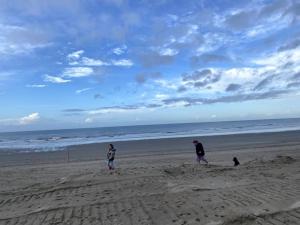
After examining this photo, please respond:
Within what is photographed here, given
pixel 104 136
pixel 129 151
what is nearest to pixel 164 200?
pixel 129 151

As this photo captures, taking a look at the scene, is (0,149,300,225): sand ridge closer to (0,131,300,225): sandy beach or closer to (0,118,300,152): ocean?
(0,131,300,225): sandy beach

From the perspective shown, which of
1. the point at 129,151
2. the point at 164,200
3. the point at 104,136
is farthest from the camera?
the point at 104,136

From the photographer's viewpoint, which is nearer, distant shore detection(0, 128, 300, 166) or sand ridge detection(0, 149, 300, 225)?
sand ridge detection(0, 149, 300, 225)

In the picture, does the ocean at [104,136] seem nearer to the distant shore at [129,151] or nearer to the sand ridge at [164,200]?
the distant shore at [129,151]

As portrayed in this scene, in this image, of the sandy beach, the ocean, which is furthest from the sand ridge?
the ocean

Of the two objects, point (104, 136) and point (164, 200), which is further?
point (104, 136)

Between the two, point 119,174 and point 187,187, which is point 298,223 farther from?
point 119,174

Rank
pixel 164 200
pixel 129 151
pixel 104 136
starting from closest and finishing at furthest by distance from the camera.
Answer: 1. pixel 164 200
2. pixel 129 151
3. pixel 104 136

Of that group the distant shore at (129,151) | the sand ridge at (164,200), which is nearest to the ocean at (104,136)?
the distant shore at (129,151)

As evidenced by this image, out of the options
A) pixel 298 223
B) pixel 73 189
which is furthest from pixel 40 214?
pixel 298 223

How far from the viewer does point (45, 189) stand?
46.2ft

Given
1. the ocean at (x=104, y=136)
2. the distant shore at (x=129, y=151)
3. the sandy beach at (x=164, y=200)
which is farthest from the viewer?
the ocean at (x=104, y=136)

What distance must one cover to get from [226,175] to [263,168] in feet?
7.61

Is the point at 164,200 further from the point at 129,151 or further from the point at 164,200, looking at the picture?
the point at 129,151
